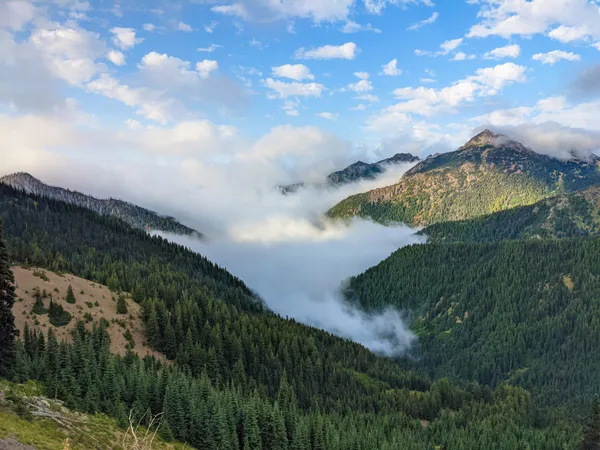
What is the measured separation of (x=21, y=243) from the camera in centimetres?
19988

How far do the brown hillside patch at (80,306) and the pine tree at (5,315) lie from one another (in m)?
76.5

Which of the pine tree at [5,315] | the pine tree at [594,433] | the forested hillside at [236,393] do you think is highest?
the pine tree at [5,315]

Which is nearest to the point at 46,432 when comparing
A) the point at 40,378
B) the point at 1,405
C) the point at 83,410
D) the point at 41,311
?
the point at 1,405

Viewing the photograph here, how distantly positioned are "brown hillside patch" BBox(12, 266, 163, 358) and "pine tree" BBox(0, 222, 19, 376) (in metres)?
76.5

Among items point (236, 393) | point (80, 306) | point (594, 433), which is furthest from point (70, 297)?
point (594, 433)

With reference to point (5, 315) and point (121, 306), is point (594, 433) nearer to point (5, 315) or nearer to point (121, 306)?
point (5, 315)

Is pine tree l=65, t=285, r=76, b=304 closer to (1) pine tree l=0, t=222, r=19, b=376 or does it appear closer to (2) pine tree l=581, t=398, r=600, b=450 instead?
(1) pine tree l=0, t=222, r=19, b=376

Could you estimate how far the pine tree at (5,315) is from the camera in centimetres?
6150

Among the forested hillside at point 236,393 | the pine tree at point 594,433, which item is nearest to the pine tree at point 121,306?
the forested hillside at point 236,393

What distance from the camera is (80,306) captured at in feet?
507

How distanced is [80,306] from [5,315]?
3907 inches

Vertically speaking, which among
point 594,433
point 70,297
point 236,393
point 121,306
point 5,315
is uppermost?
point 5,315

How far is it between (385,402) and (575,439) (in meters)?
69.0

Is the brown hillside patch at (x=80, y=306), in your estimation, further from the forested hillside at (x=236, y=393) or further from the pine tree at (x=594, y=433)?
the pine tree at (x=594, y=433)
